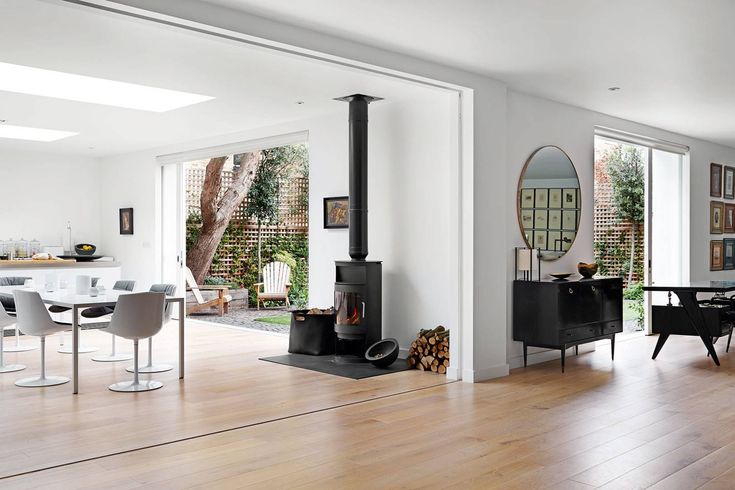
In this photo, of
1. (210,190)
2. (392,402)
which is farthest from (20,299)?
(210,190)

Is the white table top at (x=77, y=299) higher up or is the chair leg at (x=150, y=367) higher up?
the white table top at (x=77, y=299)

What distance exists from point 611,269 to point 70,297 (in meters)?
8.97

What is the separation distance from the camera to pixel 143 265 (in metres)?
10.0

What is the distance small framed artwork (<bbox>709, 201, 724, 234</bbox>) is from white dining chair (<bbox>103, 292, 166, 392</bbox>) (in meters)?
7.47

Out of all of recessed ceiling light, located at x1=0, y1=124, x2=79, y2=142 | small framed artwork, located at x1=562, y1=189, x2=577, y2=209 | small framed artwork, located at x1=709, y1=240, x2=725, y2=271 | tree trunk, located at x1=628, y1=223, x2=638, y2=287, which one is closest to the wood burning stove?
small framed artwork, located at x1=562, y1=189, x2=577, y2=209

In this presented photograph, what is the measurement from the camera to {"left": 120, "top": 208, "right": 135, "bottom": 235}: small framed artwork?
33.6ft

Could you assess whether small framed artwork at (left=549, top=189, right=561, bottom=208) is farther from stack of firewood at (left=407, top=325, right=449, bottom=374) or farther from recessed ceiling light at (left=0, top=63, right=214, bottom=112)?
recessed ceiling light at (left=0, top=63, right=214, bottom=112)

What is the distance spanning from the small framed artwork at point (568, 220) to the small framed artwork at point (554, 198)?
14 centimetres

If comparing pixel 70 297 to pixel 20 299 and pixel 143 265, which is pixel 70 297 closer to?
pixel 20 299

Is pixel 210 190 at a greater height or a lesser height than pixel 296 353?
greater

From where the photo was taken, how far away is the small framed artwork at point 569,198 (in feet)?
22.6

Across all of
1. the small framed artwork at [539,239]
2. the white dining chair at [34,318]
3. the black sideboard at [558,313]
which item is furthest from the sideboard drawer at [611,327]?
the white dining chair at [34,318]

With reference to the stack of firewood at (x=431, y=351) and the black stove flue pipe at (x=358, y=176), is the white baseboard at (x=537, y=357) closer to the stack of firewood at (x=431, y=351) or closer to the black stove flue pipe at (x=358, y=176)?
the stack of firewood at (x=431, y=351)

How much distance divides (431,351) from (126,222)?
5986mm
